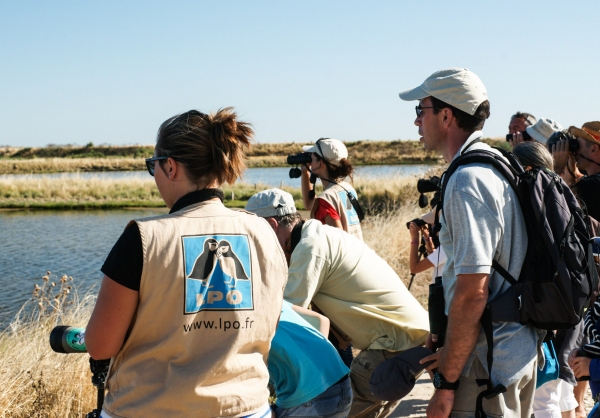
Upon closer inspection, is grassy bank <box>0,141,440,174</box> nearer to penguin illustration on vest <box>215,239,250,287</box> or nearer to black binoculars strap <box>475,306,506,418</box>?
black binoculars strap <box>475,306,506,418</box>

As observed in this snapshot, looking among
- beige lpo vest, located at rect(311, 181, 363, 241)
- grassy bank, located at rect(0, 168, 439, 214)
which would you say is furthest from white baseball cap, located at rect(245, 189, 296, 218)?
grassy bank, located at rect(0, 168, 439, 214)

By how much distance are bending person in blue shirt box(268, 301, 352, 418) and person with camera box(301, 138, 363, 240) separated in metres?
2.49

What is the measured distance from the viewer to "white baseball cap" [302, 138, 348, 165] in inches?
207

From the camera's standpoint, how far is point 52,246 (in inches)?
539

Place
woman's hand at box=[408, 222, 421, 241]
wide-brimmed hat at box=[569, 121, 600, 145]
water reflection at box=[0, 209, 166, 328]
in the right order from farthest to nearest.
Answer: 1. water reflection at box=[0, 209, 166, 328]
2. woman's hand at box=[408, 222, 421, 241]
3. wide-brimmed hat at box=[569, 121, 600, 145]

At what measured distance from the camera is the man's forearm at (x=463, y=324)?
190 centimetres

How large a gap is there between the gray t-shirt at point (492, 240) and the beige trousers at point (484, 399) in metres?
0.03

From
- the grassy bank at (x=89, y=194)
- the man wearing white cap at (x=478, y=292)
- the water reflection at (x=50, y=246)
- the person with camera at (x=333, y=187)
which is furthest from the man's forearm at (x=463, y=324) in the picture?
the grassy bank at (x=89, y=194)

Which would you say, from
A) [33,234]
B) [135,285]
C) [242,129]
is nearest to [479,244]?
[242,129]

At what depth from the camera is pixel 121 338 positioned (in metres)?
1.63

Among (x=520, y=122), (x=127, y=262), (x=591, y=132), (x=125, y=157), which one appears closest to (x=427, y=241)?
(x=591, y=132)

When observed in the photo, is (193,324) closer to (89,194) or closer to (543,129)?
(543,129)

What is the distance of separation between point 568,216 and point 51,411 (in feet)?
10.5

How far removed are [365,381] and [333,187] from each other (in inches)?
97.7
